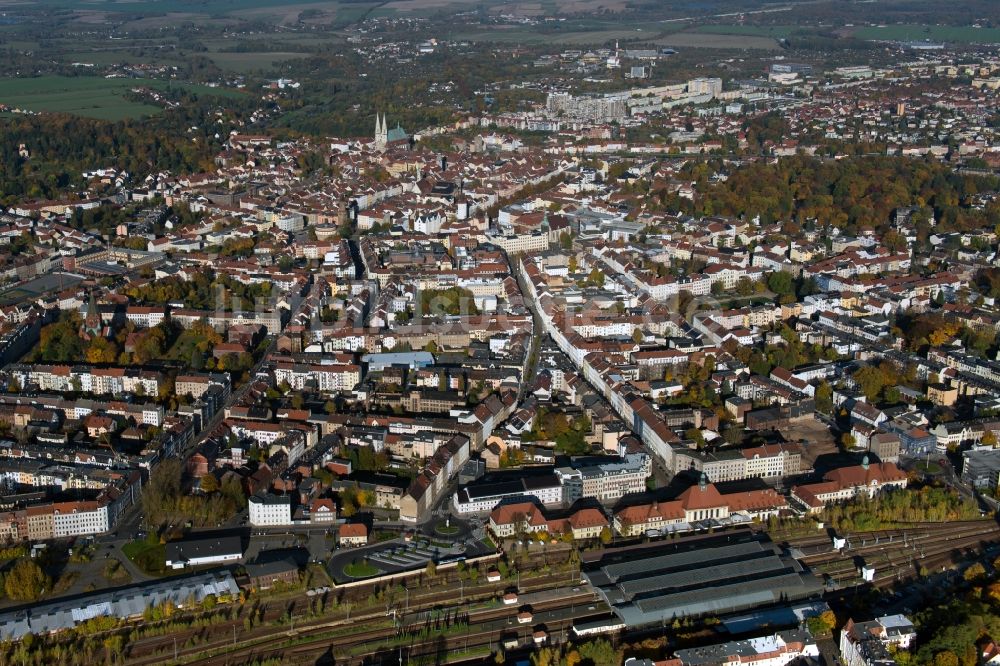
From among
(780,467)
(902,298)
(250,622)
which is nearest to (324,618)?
(250,622)

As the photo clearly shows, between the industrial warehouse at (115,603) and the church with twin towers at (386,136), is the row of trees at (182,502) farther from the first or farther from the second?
the church with twin towers at (386,136)

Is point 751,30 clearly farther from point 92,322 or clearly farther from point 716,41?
point 92,322

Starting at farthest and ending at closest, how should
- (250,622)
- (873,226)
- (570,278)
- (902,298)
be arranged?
1. (873,226)
2. (570,278)
3. (902,298)
4. (250,622)

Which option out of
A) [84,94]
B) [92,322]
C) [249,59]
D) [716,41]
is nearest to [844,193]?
[92,322]

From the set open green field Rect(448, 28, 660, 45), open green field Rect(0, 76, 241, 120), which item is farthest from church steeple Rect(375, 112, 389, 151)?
open green field Rect(448, 28, 660, 45)

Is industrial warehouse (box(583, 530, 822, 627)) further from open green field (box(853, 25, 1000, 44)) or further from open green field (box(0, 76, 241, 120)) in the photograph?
open green field (box(853, 25, 1000, 44))

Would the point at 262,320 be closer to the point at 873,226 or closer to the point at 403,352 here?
the point at 403,352
